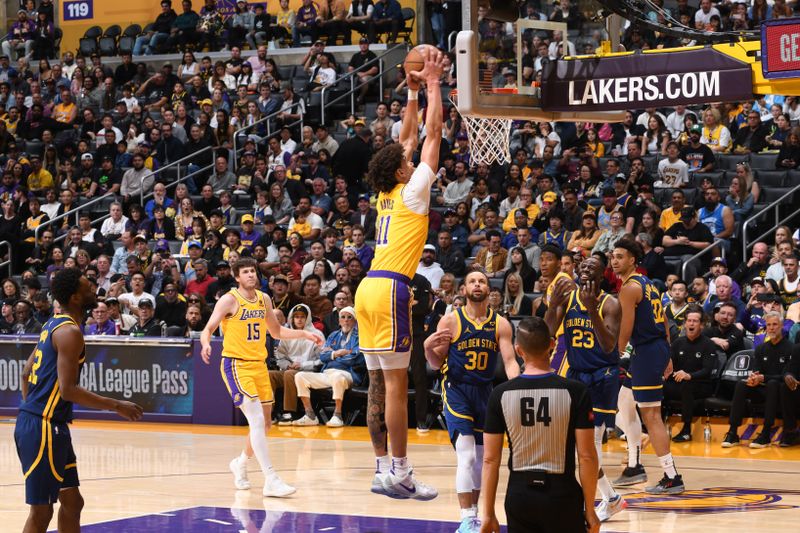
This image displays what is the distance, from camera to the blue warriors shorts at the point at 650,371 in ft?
33.5

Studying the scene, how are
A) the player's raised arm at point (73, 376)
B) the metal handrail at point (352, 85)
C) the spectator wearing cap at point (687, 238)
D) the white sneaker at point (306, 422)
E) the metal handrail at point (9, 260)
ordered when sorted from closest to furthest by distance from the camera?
the player's raised arm at point (73, 376), the white sneaker at point (306, 422), the spectator wearing cap at point (687, 238), the metal handrail at point (9, 260), the metal handrail at point (352, 85)

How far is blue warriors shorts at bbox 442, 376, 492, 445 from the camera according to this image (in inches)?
329

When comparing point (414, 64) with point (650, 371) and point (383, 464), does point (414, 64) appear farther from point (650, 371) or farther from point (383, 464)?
point (650, 371)

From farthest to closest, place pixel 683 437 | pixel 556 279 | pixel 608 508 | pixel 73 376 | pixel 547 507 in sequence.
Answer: pixel 683 437
pixel 556 279
pixel 608 508
pixel 73 376
pixel 547 507

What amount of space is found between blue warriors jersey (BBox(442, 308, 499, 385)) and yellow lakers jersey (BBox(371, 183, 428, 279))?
0.54m

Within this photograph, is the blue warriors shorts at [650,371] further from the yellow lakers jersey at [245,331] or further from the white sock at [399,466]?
the yellow lakers jersey at [245,331]

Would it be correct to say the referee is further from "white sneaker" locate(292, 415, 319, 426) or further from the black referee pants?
"white sneaker" locate(292, 415, 319, 426)

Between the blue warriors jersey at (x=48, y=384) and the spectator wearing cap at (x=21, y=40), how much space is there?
22.0 m

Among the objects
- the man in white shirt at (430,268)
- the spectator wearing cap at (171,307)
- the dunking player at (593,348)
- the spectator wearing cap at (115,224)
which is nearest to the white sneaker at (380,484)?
the dunking player at (593,348)

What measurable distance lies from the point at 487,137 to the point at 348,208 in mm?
7870

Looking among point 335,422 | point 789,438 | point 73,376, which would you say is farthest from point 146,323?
point 73,376

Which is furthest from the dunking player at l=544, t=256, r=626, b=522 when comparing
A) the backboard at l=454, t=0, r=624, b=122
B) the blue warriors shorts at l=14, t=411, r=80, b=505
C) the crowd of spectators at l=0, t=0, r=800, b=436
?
the blue warriors shorts at l=14, t=411, r=80, b=505

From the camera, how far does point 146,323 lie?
16.9 meters

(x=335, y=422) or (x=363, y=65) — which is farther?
(x=363, y=65)
